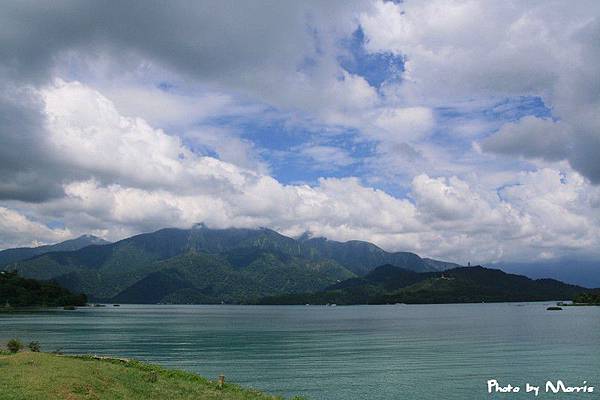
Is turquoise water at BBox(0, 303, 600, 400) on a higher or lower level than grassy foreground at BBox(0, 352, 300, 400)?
lower

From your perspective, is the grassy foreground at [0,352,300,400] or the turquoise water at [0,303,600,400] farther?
the turquoise water at [0,303,600,400]

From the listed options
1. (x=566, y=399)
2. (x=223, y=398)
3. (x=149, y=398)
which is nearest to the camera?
(x=149, y=398)

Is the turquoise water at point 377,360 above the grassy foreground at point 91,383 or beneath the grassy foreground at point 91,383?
beneath

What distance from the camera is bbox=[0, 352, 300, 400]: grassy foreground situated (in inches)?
1748

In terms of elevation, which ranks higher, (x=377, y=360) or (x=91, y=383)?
(x=91, y=383)

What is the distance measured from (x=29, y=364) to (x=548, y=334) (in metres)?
159

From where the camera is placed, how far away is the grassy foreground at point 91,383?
44.4 m

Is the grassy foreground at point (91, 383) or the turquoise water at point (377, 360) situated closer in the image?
the grassy foreground at point (91, 383)

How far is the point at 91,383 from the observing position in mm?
48906

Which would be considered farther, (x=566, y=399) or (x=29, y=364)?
(x=566, y=399)

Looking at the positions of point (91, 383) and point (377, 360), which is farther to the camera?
point (377, 360)

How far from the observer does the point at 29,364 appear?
5512 cm

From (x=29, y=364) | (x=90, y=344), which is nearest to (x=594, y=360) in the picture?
(x=29, y=364)

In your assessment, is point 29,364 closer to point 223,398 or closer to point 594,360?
point 223,398
